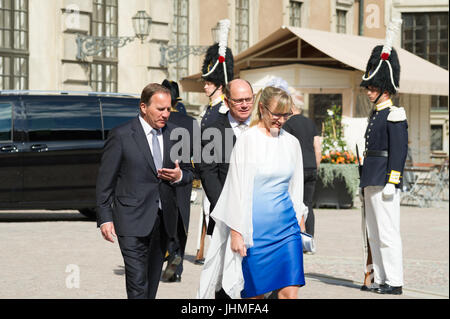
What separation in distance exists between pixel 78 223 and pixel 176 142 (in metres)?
7.83

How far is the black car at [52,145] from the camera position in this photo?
1244 cm

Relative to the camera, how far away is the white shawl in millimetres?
5453

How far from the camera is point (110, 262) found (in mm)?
9695

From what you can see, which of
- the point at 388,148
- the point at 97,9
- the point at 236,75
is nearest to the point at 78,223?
the point at 388,148

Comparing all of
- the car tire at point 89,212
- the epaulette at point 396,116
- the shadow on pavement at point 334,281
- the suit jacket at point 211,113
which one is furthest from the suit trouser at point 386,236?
the car tire at point 89,212

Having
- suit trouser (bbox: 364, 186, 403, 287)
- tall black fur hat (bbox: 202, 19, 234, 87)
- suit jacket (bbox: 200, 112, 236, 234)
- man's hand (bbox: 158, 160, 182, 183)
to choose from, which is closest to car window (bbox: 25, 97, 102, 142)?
tall black fur hat (bbox: 202, 19, 234, 87)

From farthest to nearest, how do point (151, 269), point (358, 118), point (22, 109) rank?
1. point (358, 118)
2. point (22, 109)
3. point (151, 269)

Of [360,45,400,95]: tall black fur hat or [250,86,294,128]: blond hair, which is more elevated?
[360,45,400,95]: tall black fur hat

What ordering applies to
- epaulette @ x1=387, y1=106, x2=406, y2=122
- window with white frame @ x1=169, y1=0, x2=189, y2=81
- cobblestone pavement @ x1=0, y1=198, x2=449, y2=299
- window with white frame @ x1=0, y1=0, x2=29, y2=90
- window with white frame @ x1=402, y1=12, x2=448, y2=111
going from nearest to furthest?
window with white frame @ x1=0, y1=0, x2=29, y2=90 → window with white frame @ x1=169, y1=0, x2=189, y2=81 → cobblestone pavement @ x1=0, y1=198, x2=449, y2=299 → epaulette @ x1=387, y1=106, x2=406, y2=122 → window with white frame @ x1=402, y1=12, x2=448, y2=111

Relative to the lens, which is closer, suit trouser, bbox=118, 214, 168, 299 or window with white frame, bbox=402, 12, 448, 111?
suit trouser, bbox=118, 214, 168, 299

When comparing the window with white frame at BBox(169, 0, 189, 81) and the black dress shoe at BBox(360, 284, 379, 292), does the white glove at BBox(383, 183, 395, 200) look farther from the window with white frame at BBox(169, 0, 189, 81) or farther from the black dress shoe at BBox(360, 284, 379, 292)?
the window with white frame at BBox(169, 0, 189, 81)

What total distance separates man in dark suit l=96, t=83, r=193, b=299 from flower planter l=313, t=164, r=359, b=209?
1175 centimetres

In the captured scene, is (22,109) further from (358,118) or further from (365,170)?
(358,118)

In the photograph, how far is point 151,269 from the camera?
5.97 m
